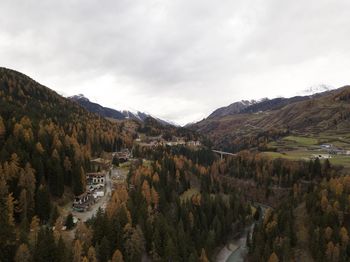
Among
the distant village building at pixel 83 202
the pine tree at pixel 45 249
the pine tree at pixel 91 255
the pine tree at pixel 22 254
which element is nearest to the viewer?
the pine tree at pixel 22 254

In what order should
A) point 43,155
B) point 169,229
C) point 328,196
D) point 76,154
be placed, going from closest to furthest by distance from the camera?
point 169,229
point 43,155
point 328,196
point 76,154

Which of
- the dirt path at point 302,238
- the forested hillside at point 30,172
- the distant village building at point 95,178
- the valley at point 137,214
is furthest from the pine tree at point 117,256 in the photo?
the distant village building at point 95,178

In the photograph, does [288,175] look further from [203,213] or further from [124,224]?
[124,224]

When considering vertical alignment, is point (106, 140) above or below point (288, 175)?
above

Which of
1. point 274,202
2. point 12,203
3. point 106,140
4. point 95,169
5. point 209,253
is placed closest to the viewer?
point 12,203

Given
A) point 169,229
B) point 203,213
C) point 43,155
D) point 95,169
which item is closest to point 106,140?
point 95,169

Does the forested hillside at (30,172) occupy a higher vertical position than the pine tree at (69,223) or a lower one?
higher

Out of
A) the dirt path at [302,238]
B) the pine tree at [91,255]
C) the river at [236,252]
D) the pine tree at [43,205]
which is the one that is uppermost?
the pine tree at [43,205]

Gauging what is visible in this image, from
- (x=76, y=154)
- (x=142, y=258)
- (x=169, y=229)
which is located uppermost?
(x=76, y=154)

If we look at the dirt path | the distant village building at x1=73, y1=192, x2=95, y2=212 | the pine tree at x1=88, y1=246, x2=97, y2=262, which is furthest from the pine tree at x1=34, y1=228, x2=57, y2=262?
the dirt path

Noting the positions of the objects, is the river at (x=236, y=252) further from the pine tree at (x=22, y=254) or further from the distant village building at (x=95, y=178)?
the pine tree at (x=22, y=254)
